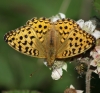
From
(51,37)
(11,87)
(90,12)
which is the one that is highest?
(90,12)

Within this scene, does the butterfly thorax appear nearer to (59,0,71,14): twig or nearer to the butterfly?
the butterfly

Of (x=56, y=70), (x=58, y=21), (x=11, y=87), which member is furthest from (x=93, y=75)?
(x=11, y=87)

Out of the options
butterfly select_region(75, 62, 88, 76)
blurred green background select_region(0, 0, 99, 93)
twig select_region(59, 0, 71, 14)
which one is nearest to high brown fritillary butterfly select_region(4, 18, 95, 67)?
butterfly select_region(75, 62, 88, 76)

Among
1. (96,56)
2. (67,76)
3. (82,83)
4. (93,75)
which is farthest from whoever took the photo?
(67,76)

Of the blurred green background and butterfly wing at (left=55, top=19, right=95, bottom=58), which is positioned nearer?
butterfly wing at (left=55, top=19, right=95, bottom=58)

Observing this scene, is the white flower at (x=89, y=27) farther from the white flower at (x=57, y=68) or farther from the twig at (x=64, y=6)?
the twig at (x=64, y=6)

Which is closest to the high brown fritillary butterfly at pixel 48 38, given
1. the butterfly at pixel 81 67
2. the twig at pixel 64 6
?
the butterfly at pixel 81 67

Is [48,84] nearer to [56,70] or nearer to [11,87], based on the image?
[11,87]
